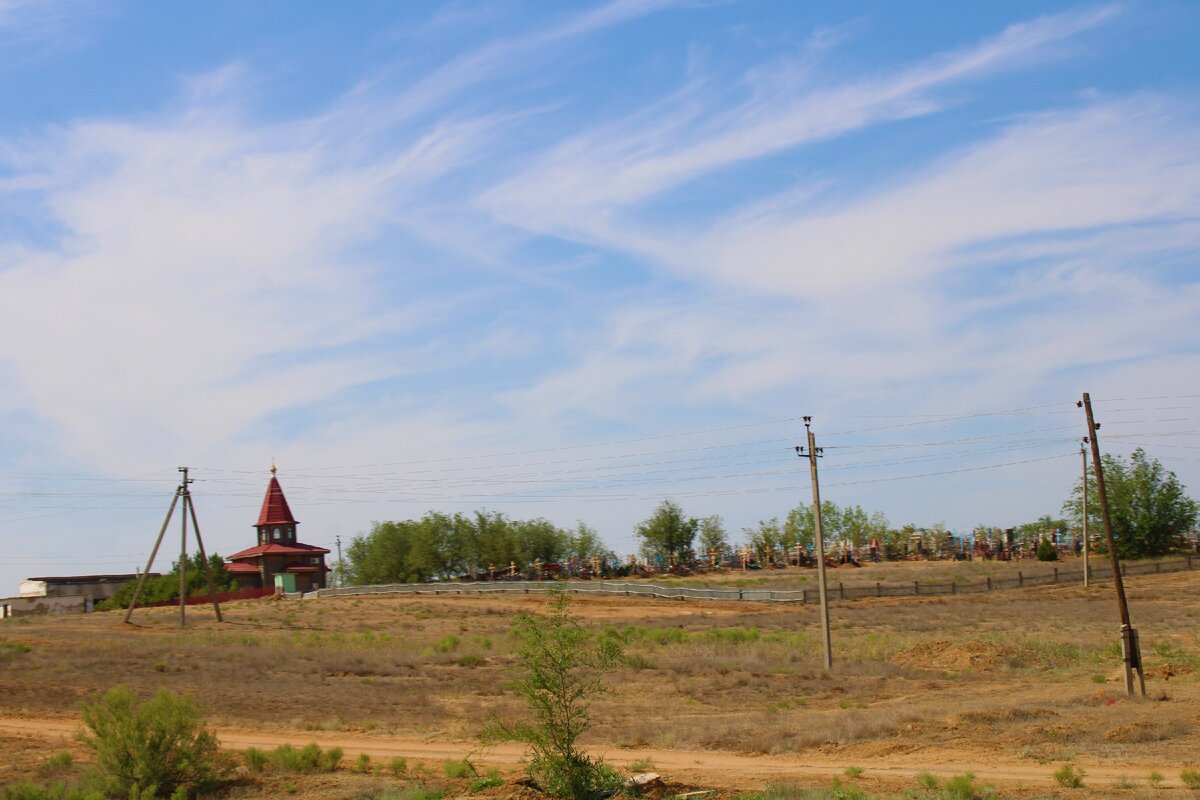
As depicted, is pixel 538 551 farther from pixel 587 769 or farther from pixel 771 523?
pixel 587 769

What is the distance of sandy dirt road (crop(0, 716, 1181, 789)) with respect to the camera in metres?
19.0

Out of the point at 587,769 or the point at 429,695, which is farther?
the point at 429,695

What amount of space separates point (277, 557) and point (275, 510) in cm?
665

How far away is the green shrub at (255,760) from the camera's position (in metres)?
21.4

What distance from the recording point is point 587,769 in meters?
17.5

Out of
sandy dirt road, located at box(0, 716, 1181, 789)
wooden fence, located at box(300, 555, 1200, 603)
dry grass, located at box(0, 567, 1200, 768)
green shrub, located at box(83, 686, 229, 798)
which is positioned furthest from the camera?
wooden fence, located at box(300, 555, 1200, 603)

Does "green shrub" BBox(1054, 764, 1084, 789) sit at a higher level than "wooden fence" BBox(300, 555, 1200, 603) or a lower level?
lower

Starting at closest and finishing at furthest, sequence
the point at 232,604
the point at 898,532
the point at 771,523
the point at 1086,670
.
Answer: the point at 1086,670 → the point at 232,604 → the point at 898,532 → the point at 771,523

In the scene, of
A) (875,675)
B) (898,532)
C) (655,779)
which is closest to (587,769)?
(655,779)

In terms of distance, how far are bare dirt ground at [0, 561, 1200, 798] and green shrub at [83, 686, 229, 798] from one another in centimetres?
266

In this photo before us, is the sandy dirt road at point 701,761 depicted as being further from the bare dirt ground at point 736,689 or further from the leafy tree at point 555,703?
the leafy tree at point 555,703

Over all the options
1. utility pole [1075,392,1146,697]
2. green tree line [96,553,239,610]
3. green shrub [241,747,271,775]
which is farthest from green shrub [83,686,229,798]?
green tree line [96,553,239,610]

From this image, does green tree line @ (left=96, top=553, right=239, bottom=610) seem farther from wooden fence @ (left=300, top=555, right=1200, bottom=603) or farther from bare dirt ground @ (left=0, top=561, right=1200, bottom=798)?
bare dirt ground @ (left=0, top=561, right=1200, bottom=798)

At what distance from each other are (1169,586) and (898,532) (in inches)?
2515
